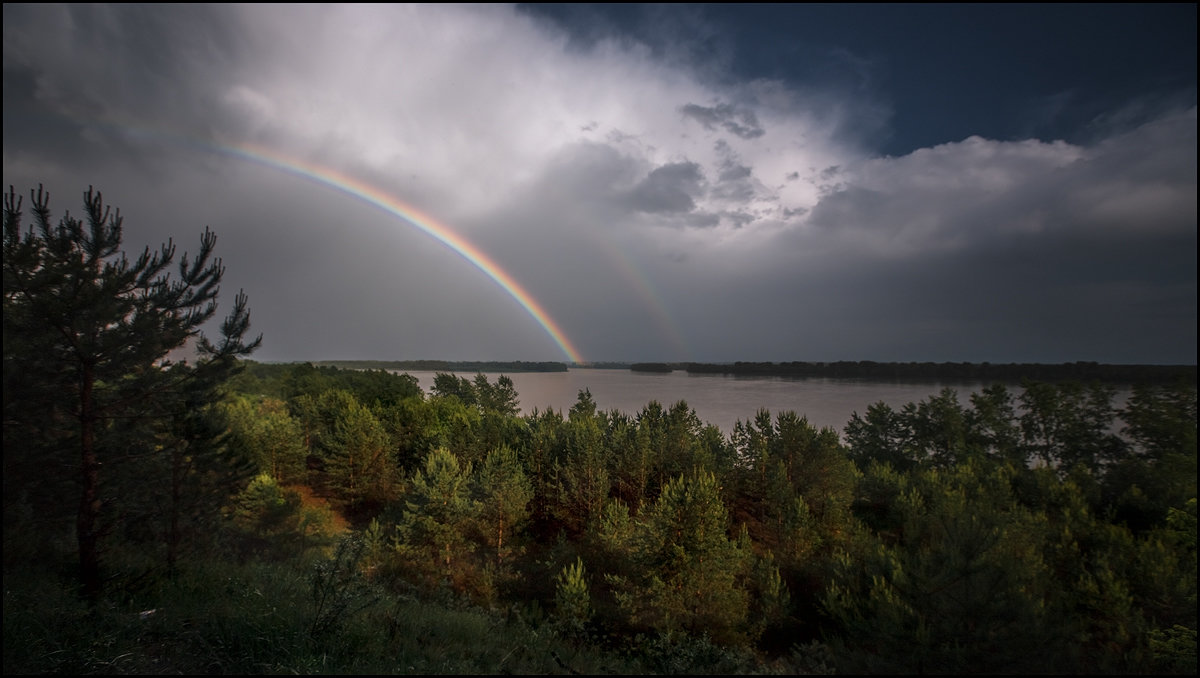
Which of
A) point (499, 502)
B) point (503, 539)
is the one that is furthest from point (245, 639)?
point (503, 539)

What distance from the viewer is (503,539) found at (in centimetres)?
2062

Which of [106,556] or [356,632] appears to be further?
[106,556]

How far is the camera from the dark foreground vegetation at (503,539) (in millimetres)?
5816

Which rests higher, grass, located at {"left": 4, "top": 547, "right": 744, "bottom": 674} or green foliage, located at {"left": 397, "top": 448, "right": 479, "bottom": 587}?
grass, located at {"left": 4, "top": 547, "right": 744, "bottom": 674}

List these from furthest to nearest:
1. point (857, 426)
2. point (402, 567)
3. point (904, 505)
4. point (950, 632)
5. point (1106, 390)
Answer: point (857, 426) → point (1106, 390) → point (904, 505) → point (402, 567) → point (950, 632)

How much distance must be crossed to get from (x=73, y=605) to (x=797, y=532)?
71.1 feet

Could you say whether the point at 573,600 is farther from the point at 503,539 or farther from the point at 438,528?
the point at 503,539

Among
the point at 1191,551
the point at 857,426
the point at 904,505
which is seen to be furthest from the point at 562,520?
the point at 857,426

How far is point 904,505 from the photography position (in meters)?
21.5

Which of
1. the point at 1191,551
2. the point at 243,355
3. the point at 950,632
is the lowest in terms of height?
the point at 1191,551

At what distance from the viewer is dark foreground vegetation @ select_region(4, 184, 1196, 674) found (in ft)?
19.1

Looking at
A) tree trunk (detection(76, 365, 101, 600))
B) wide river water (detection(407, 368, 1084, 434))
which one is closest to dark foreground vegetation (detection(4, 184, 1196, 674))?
tree trunk (detection(76, 365, 101, 600))

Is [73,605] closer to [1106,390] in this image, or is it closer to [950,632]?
[950,632]

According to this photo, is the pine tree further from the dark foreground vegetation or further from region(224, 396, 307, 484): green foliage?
region(224, 396, 307, 484): green foliage
